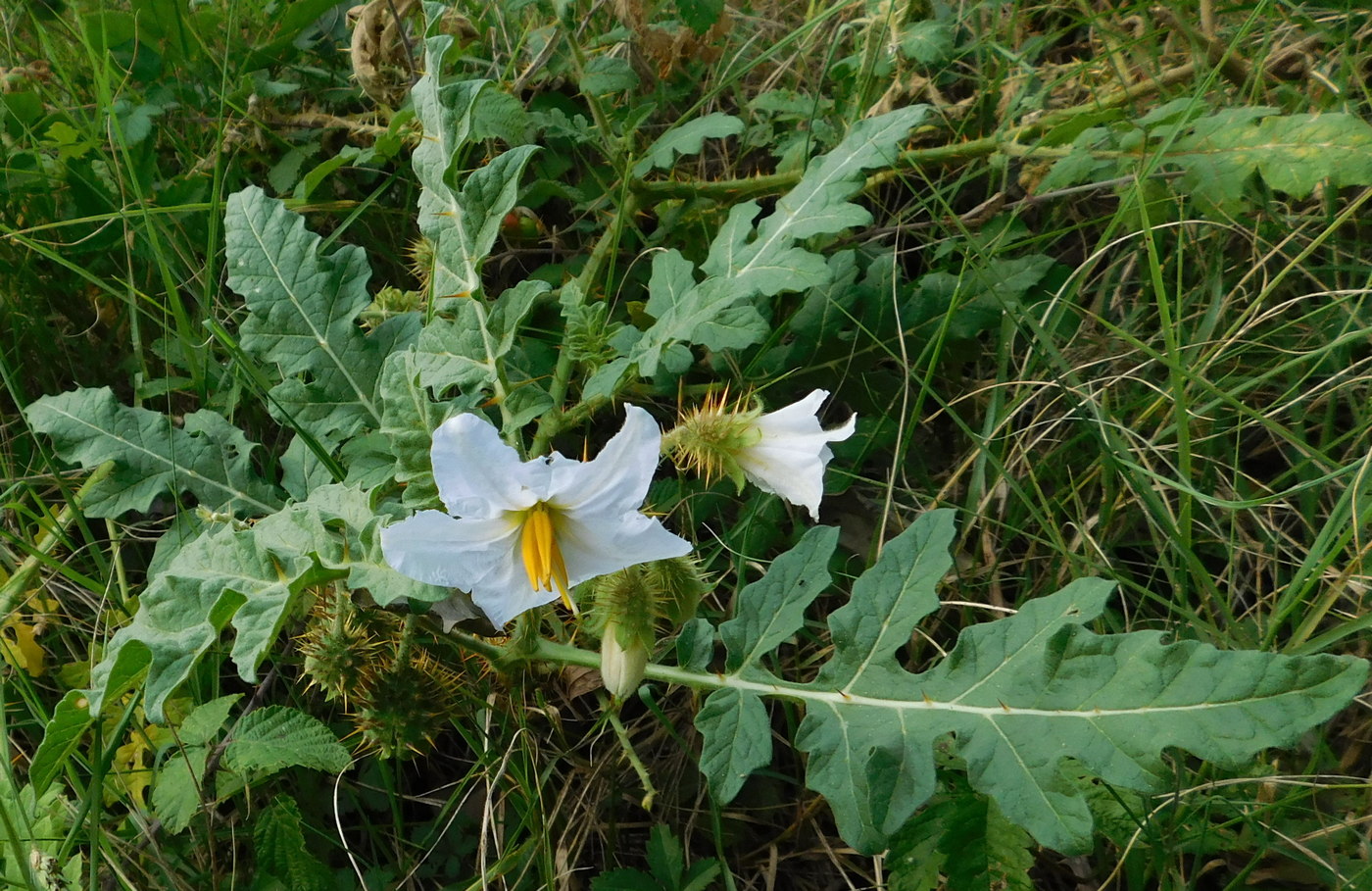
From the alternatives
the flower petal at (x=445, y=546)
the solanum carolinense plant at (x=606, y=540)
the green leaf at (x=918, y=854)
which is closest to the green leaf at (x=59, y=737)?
the solanum carolinense plant at (x=606, y=540)

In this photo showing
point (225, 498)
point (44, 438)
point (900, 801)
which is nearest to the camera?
point (900, 801)

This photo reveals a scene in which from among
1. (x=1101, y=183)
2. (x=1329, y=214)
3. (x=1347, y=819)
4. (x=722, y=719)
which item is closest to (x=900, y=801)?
(x=722, y=719)

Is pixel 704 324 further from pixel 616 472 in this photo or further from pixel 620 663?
pixel 620 663

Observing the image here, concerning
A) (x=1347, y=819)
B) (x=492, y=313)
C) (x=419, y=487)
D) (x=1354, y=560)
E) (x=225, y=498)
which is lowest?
(x=1347, y=819)

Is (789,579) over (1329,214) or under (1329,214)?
under

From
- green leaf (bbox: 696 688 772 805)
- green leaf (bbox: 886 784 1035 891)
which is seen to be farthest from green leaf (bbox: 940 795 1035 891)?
green leaf (bbox: 696 688 772 805)

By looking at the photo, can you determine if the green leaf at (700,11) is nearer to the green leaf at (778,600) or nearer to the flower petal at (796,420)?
the flower petal at (796,420)

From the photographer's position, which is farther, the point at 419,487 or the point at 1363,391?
the point at 1363,391

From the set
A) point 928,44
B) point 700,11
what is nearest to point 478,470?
point 700,11

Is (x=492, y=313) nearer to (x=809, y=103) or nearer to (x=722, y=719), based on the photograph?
(x=722, y=719)
